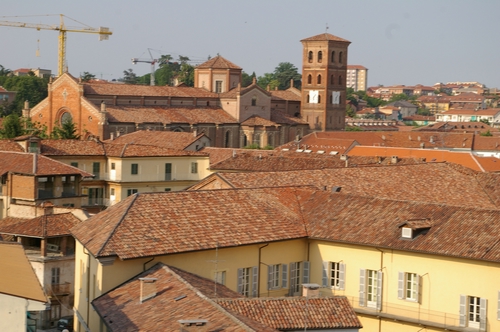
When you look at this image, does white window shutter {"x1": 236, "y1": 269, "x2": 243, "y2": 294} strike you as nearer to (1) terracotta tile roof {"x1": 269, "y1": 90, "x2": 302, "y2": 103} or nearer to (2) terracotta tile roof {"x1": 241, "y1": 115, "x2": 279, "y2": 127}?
(2) terracotta tile roof {"x1": 241, "y1": 115, "x2": 279, "y2": 127}

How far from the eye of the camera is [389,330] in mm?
29219

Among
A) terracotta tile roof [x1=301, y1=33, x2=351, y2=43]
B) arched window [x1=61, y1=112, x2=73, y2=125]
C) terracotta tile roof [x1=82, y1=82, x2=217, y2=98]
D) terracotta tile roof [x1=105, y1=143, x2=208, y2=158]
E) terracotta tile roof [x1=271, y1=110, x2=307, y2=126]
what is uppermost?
terracotta tile roof [x1=301, y1=33, x2=351, y2=43]

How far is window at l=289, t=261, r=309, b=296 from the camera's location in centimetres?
3138

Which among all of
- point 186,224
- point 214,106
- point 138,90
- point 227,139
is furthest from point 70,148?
point 214,106

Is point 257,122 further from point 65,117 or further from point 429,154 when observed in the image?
point 429,154

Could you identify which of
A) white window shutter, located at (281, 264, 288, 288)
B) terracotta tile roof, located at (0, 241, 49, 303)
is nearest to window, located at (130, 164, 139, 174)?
white window shutter, located at (281, 264, 288, 288)

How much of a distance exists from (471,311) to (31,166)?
→ 90.9 ft

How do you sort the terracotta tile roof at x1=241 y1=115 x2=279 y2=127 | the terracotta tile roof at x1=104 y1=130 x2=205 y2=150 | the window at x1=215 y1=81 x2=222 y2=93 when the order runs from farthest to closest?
the window at x1=215 y1=81 x2=222 y2=93 → the terracotta tile roof at x1=241 y1=115 x2=279 y2=127 → the terracotta tile roof at x1=104 y1=130 x2=205 y2=150

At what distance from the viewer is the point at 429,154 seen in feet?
243

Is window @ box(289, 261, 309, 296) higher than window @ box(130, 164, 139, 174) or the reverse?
the reverse

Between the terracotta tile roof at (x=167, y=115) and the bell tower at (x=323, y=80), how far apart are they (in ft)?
58.9

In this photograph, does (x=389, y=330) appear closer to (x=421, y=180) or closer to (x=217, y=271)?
(x=217, y=271)

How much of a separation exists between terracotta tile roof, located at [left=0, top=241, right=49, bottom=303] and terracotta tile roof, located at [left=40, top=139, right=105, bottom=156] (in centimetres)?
3646

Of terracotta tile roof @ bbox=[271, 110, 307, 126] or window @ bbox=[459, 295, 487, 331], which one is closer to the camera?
window @ bbox=[459, 295, 487, 331]
